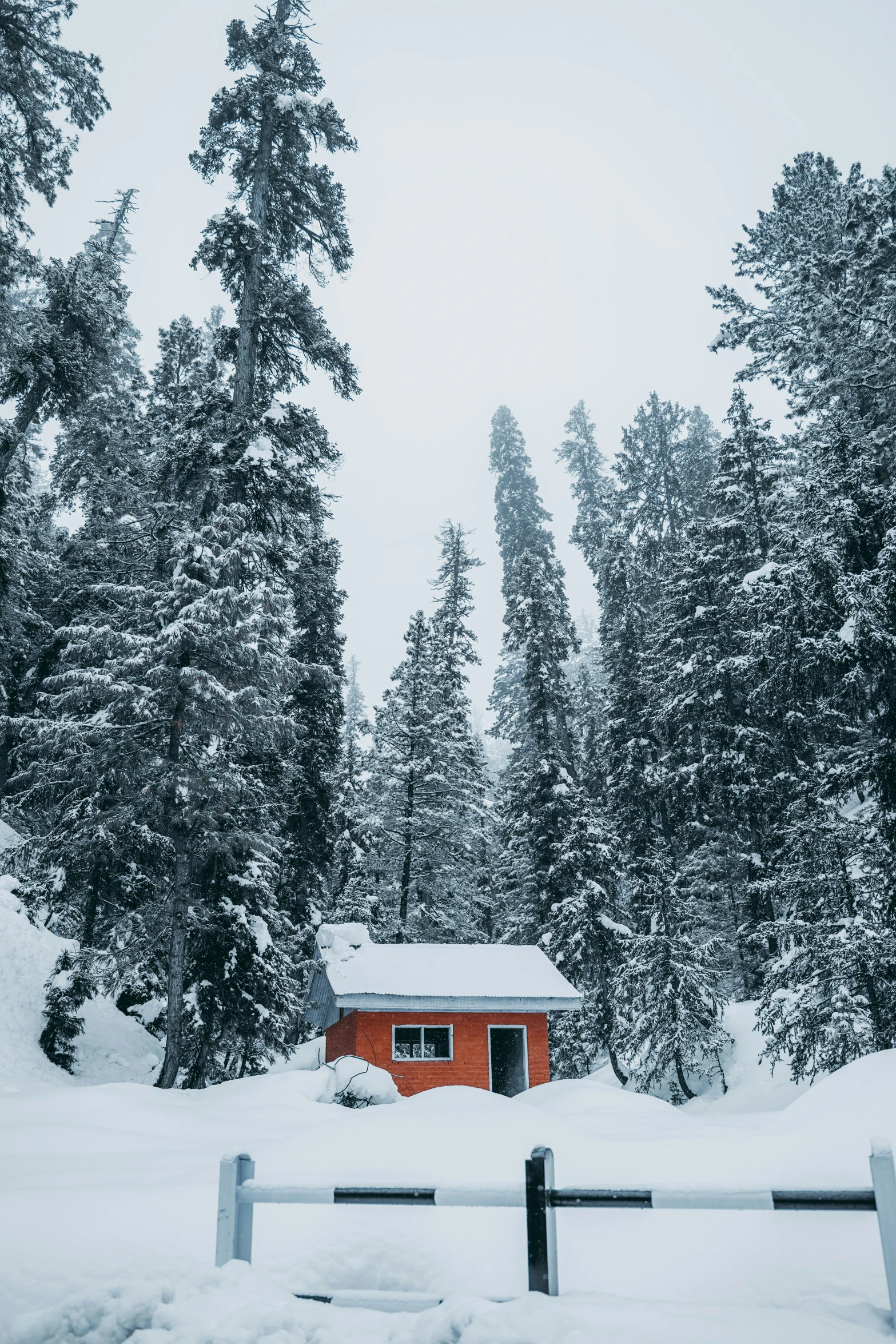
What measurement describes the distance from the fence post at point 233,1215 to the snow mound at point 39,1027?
14857 mm

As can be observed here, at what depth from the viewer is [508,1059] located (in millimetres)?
28141

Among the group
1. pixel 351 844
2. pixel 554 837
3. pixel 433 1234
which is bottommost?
pixel 433 1234

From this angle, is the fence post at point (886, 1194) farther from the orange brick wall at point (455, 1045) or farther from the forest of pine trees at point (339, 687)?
the orange brick wall at point (455, 1045)

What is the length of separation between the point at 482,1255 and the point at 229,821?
1379 cm

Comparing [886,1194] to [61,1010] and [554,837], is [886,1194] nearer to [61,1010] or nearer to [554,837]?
[61,1010]

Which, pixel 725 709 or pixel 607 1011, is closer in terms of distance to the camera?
pixel 725 709

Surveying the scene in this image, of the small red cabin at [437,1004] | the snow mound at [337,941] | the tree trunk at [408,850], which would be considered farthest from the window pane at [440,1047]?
the tree trunk at [408,850]

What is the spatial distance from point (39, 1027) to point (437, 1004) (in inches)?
362

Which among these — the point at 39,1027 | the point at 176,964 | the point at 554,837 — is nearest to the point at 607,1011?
the point at 554,837

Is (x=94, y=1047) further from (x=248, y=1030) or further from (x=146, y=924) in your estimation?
(x=146, y=924)

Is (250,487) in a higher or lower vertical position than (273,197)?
lower

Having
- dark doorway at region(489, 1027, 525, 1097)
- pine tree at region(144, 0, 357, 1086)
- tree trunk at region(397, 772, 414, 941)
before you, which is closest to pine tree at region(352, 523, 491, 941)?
tree trunk at region(397, 772, 414, 941)

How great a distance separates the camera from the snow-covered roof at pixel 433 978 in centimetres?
2052

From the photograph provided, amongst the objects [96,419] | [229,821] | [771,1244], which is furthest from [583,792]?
[771,1244]
